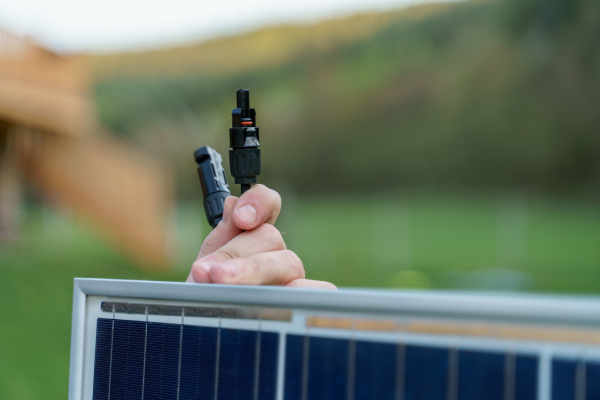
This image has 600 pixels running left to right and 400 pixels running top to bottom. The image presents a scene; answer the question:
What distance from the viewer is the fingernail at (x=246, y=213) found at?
129 centimetres

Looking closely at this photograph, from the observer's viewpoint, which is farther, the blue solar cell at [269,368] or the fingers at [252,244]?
the fingers at [252,244]

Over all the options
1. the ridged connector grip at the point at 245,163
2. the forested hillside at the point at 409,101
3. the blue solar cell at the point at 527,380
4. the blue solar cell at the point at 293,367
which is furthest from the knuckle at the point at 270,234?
the forested hillside at the point at 409,101

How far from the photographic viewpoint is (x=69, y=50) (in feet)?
34.2

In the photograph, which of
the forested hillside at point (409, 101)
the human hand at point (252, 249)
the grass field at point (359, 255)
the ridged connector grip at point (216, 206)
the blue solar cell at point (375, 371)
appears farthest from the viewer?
the forested hillside at point (409, 101)

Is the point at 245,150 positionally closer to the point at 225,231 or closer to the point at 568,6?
the point at 225,231

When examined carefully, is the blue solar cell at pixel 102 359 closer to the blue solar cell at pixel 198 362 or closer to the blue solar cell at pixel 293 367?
the blue solar cell at pixel 198 362

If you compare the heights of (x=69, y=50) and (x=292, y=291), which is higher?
(x=69, y=50)

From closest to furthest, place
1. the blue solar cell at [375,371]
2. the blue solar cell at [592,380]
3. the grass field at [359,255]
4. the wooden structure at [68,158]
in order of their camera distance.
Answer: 1. the blue solar cell at [592,380]
2. the blue solar cell at [375,371]
3. the grass field at [359,255]
4. the wooden structure at [68,158]

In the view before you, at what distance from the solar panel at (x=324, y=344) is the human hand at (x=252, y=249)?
0.11m

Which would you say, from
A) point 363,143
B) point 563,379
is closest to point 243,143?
point 563,379

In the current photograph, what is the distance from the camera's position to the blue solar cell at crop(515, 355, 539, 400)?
2.72 ft

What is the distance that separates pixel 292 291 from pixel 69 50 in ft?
33.7

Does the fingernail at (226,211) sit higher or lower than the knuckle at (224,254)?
higher

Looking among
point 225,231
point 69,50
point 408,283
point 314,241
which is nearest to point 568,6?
point 314,241
